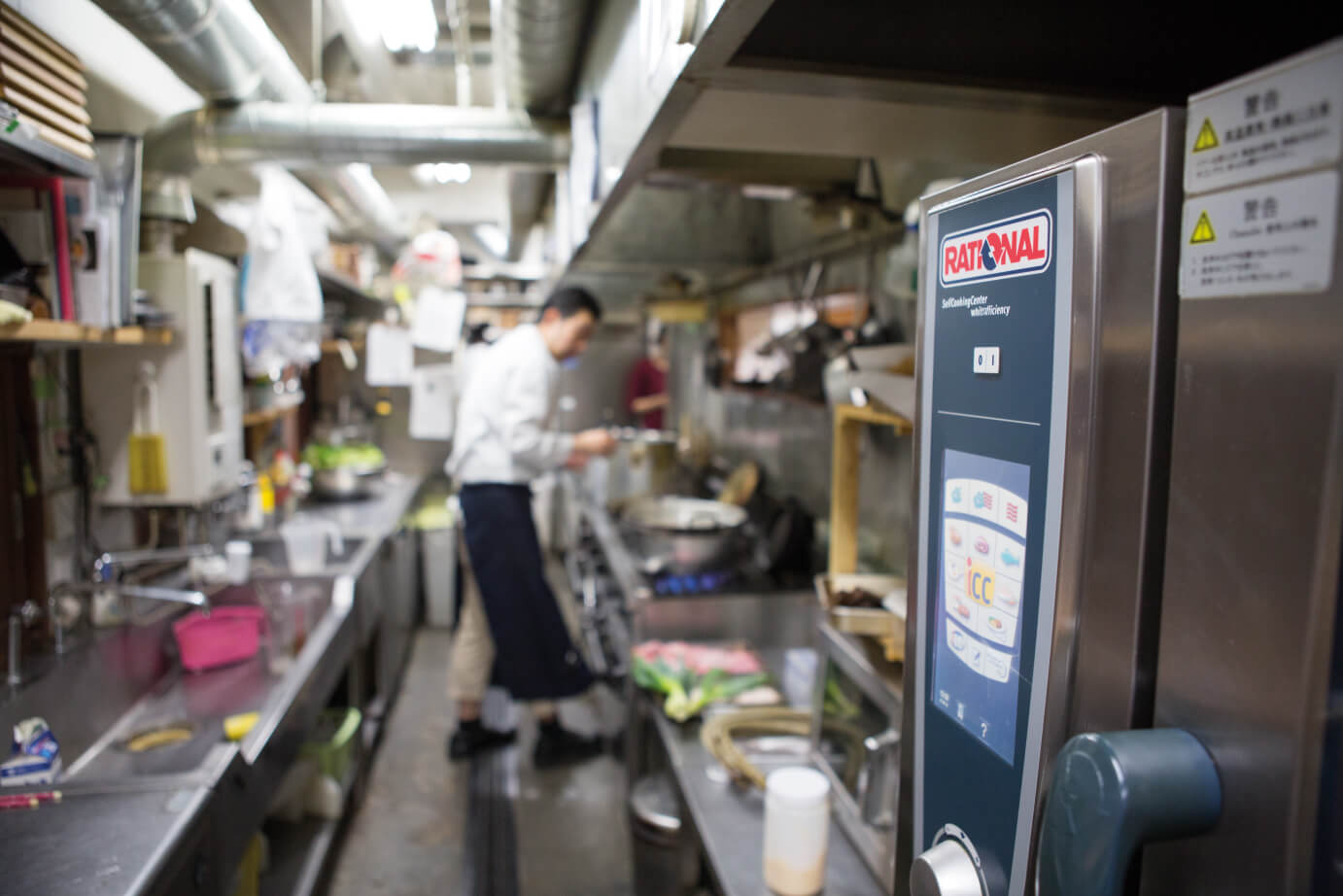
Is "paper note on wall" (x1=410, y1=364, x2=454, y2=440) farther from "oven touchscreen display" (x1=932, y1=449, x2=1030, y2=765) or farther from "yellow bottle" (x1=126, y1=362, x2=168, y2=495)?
"oven touchscreen display" (x1=932, y1=449, x2=1030, y2=765)

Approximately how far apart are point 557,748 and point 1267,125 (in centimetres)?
351

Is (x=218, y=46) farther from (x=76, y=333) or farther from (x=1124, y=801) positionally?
(x=1124, y=801)

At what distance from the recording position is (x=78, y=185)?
5.78 feet

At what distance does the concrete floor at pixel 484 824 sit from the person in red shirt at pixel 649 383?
288 cm

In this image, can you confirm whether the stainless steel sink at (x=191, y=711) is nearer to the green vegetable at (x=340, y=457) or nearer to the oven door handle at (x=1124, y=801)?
the oven door handle at (x=1124, y=801)

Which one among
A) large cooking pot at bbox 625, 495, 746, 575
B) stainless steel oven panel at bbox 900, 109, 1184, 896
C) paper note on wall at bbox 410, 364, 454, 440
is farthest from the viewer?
paper note on wall at bbox 410, 364, 454, 440

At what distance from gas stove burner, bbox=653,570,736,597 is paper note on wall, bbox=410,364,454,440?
301cm

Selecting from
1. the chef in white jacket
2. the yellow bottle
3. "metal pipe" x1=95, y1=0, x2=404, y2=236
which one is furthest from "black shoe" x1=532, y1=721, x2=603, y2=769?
"metal pipe" x1=95, y1=0, x2=404, y2=236

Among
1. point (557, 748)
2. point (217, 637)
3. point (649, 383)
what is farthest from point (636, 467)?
point (649, 383)

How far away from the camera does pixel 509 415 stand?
3.27 meters

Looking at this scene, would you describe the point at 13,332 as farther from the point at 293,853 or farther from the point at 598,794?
the point at 598,794

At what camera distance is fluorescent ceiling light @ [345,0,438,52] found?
2.06 metres

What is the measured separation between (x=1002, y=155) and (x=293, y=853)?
2.70 metres

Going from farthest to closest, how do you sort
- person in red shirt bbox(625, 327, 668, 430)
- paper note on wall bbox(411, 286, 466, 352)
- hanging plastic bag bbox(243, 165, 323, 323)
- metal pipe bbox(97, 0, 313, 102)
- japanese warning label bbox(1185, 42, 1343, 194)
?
1. person in red shirt bbox(625, 327, 668, 430)
2. paper note on wall bbox(411, 286, 466, 352)
3. hanging plastic bag bbox(243, 165, 323, 323)
4. metal pipe bbox(97, 0, 313, 102)
5. japanese warning label bbox(1185, 42, 1343, 194)
